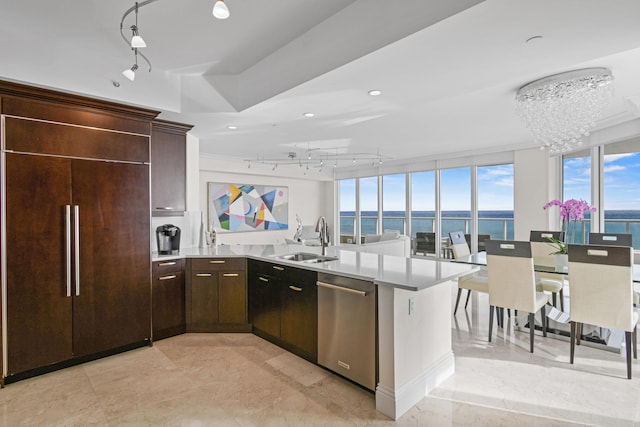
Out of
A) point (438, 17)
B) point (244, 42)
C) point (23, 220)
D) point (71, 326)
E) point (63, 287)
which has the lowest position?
point (71, 326)

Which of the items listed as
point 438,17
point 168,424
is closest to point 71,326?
point 168,424

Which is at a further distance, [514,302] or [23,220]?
[514,302]

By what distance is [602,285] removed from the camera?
9.07 feet

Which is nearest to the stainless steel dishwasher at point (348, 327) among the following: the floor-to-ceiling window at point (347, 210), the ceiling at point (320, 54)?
the ceiling at point (320, 54)

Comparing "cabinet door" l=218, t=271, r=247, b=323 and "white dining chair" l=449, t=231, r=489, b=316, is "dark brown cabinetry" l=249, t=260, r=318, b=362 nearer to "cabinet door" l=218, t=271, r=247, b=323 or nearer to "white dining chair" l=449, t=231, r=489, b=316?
"cabinet door" l=218, t=271, r=247, b=323

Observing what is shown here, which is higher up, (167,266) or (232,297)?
(167,266)

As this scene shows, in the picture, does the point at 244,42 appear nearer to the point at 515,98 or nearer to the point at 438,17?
the point at 438,17

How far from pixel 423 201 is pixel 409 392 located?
5.99 m

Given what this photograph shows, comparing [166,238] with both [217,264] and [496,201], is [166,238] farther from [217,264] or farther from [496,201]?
[496,201]

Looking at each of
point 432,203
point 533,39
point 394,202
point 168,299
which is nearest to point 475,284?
point 533,39

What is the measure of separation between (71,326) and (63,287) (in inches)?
13.9

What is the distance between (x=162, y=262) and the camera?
11.5 ft

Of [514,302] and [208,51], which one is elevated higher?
[208,51]

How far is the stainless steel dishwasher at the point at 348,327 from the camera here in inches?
93.8
